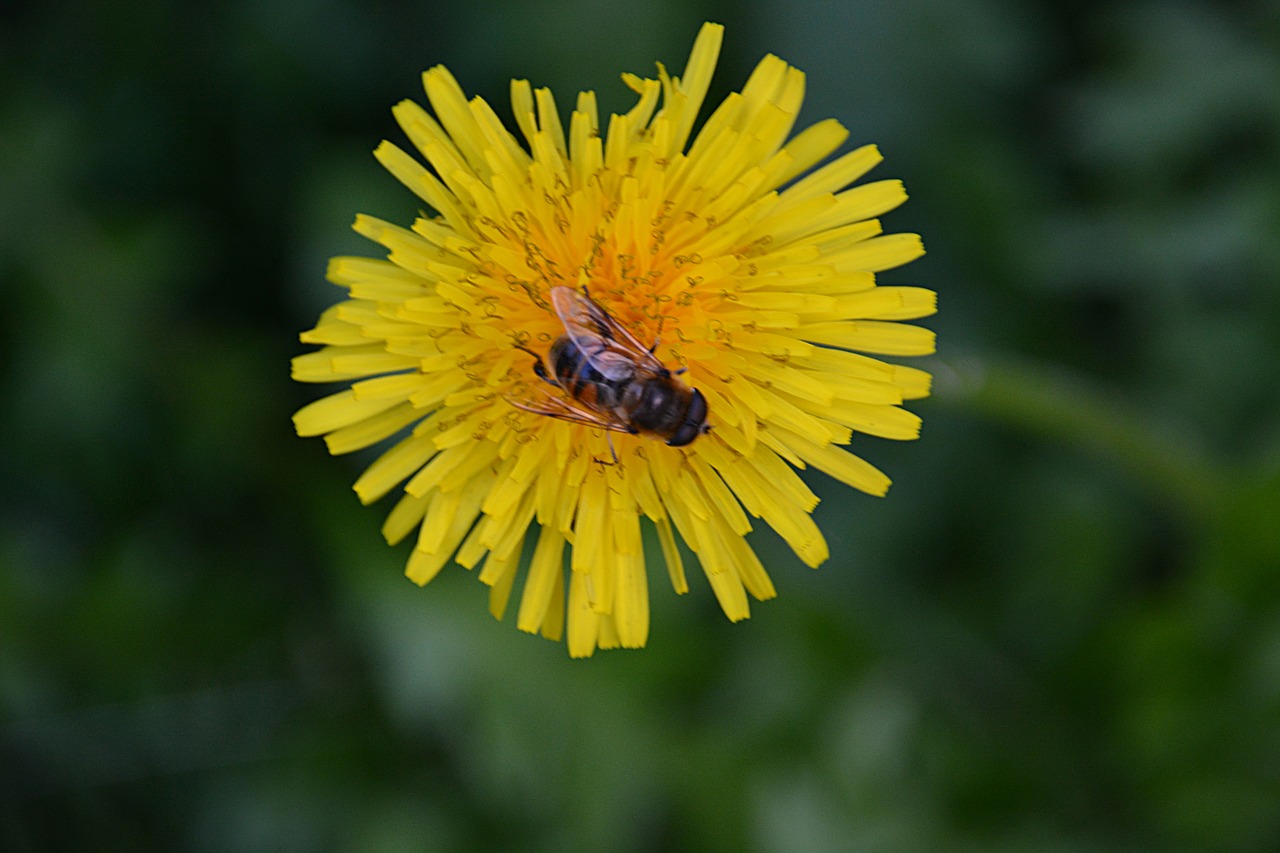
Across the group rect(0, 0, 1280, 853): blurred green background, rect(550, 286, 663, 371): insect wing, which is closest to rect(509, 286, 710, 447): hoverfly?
rect(550, 286, 663, 371): insect wing

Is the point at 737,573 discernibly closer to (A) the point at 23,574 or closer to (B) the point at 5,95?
(A) the point at 23,574

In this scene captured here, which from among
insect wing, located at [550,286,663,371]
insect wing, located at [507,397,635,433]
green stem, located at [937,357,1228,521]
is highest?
insect wing, located at [550,286,663,371]

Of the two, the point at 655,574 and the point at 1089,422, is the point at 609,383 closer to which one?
the point at 1089,422

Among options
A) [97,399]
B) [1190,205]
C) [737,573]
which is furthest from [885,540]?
[97,399]

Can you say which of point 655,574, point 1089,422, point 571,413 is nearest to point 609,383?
point 571,413

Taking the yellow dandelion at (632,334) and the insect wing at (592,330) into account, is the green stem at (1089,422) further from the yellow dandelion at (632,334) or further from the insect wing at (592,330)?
the insect wing at (592,330)

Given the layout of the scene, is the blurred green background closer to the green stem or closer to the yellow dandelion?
the green stem

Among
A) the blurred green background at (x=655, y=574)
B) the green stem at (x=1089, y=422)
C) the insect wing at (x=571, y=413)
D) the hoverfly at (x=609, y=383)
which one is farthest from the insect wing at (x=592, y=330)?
the blurred green background at (x=655, y=574)
